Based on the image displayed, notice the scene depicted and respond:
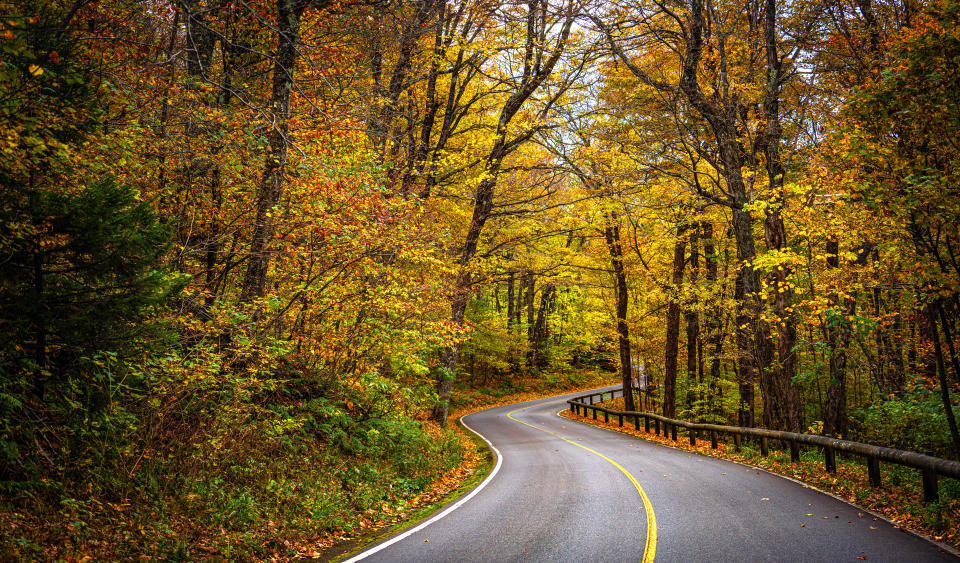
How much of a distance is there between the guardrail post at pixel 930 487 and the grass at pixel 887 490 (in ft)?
0.35

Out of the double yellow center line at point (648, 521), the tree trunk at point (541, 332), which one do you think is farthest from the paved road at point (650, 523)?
the tree trunk at point (541, 332)

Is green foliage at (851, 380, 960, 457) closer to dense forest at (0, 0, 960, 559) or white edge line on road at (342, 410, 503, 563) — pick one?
dense forest at (0, 0, 960, 559)

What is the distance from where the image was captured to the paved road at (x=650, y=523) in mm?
5906

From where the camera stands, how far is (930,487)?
733cm

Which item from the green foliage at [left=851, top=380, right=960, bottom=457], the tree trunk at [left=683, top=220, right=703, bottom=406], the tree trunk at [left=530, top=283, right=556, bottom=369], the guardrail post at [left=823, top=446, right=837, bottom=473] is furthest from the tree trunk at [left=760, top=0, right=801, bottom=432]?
the tree trunk at [left=530, top=283, right=556, bottom=369]

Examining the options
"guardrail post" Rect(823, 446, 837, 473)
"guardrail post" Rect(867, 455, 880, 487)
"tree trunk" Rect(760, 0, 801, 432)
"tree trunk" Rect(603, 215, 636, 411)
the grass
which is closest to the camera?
the grass

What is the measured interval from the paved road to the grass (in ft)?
1.35

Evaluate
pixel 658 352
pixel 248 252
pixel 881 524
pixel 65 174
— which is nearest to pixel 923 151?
pixel 881 524

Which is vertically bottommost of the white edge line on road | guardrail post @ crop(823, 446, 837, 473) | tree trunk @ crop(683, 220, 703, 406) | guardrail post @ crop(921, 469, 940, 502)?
the white edge line on road

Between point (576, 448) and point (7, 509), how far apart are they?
545 inches

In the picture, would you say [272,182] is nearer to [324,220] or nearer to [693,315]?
[324,220]

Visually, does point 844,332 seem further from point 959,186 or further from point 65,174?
point 65,174

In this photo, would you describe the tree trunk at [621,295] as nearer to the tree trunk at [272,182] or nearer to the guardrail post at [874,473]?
the guardrail post at [874,473]

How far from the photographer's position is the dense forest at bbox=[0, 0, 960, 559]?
5.41 metres
